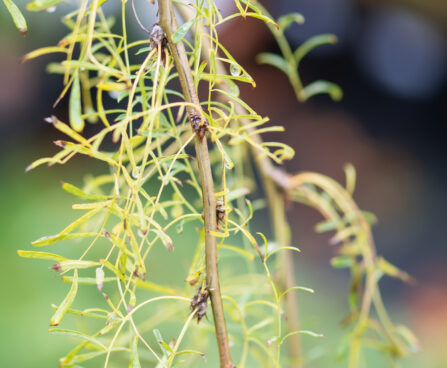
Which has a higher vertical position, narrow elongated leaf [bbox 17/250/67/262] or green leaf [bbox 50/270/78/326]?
narrow elongated leaf [bbox 17/250/67/262]

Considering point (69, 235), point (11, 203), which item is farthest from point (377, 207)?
point (69, 235)

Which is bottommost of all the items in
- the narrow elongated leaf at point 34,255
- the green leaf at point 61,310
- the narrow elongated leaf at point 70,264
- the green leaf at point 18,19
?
the green leaf at point 61,310

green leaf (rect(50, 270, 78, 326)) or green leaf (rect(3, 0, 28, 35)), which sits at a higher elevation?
green leaf (rect(3, 0, 28, 35))

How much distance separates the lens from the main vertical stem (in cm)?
14

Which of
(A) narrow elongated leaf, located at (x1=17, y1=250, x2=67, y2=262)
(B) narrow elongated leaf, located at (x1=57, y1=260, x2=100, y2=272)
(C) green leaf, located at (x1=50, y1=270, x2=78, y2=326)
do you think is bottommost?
(C) green leaf, located at (x1=50, y1=270, x2=78, y2=326)

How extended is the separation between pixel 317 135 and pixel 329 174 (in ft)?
0.44

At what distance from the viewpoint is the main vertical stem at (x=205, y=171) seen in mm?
143

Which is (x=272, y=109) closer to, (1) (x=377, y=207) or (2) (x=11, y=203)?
(1) (x=377, y=207)

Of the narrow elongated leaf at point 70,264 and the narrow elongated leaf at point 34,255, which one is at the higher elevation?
the narrow elongated leaf at point 34,255

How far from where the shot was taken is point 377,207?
51.5 inches

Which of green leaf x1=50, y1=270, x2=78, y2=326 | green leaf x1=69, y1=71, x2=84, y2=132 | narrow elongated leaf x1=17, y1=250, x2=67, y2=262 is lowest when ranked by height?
green leaf x1=50, y1=270, x2=78, y2=326

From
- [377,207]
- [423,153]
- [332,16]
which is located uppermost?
[332,16]

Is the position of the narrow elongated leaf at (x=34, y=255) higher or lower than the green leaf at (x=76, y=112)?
lower

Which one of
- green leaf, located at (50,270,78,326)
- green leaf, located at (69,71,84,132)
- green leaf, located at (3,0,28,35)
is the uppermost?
green leaf, located at (3,0,28,35)
